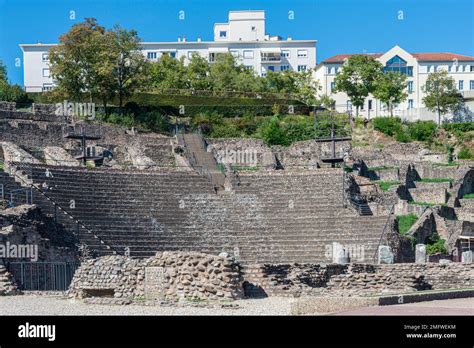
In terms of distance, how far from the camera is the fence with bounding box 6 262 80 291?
34562 mm

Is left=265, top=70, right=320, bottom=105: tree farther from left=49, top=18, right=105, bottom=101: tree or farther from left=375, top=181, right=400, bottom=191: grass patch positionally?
left=375, top=181, right=400, bottom=191: grass patch

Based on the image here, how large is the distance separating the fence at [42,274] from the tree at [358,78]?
139 feet

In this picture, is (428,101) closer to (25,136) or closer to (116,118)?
(116,118)

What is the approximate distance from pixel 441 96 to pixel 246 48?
1071 inches

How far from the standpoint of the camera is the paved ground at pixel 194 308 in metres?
27.4

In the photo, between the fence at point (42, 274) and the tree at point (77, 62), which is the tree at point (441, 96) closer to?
the tree at point (77, 62)

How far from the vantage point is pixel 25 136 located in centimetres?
5497

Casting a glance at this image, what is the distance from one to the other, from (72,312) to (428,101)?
55829 millimetres

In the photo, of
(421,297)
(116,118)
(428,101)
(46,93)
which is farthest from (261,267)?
(428,101)

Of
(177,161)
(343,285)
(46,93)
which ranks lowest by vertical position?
(343,285)

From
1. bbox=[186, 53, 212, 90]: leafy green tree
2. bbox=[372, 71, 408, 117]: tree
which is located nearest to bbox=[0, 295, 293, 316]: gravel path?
bbox=[372, 71, 408, 117]: tree

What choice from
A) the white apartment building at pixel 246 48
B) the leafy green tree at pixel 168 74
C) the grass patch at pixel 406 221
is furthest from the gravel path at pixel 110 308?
the white apartment building at pixel 246 48

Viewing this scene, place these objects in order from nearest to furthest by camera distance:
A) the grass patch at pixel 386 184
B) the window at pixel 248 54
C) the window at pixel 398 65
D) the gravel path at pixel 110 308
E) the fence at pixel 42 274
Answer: the gravel path at pixel 110 308
the fence at pixel 42 274
the grass patch at pixel 386 184
the window at pixel 398 65
the window at pixel 248 54

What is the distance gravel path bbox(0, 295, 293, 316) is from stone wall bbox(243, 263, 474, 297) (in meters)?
2.41
